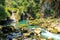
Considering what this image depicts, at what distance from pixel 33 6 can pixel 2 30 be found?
4533 cm

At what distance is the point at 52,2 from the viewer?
58.0 meters

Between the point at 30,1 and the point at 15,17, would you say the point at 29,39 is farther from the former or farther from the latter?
the point at 30,1

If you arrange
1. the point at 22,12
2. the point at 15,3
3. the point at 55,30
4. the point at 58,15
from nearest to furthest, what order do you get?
the point at 55,30 < the point at 58,15 < the point at 22,12 < the point at 15,3

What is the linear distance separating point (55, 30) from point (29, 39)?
8784 millimetres

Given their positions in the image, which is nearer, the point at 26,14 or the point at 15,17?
the point at 15,17

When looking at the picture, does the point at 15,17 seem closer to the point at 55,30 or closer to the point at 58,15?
the point at 58,15

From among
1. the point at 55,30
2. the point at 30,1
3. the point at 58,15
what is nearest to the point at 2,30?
the point at 55,30

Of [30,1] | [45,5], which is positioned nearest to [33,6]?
[30,1]

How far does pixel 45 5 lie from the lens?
6162 cm

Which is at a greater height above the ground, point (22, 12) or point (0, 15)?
point (0, 15)

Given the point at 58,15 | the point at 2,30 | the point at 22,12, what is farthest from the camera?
the point at 22,12

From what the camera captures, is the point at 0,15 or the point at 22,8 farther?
the point at 22,8

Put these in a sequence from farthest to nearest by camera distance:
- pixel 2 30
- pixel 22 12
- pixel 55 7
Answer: pixel 22 12 < pixel 55 7 < pixel 2 30

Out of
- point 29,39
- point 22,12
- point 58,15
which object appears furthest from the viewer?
point 22,12
